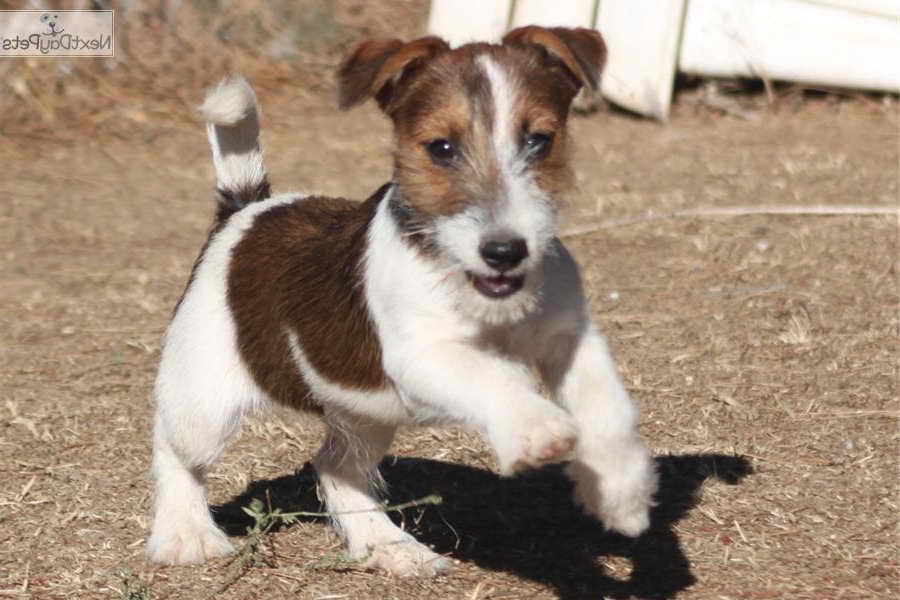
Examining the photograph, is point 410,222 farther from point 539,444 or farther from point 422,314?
point 539,444

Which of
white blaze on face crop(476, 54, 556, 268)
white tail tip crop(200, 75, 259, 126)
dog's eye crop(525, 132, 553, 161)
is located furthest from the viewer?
white tail tip crop(200, 75, 259, 126)

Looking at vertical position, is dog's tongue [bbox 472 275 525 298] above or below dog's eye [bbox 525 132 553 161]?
below

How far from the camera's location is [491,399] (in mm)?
3760

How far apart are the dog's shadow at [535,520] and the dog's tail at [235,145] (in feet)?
3.38

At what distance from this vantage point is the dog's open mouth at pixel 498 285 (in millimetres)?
3785

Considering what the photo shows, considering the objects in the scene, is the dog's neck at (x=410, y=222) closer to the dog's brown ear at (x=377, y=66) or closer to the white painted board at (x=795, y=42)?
the dog's brown ear at (x=377, y=66)

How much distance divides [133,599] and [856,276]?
418cm

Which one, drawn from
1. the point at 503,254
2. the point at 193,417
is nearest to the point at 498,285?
the point at 503,254

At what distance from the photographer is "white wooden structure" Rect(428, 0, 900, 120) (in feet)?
33.3

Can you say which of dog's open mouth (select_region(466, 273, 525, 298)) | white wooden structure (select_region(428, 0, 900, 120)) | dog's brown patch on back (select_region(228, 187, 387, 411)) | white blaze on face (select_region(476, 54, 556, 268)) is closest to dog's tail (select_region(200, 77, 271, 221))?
dog's brown patch on back (select_region(228, 187, 387, 411))

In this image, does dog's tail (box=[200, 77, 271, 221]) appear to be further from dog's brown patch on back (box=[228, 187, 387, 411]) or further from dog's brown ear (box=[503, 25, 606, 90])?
dog's brown ear (box=[503, 25, 606, 90])

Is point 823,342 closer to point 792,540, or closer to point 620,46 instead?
point 792,540

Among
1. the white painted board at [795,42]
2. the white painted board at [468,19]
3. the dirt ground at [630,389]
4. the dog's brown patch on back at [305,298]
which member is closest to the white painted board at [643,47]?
the white painted board at [795,42]

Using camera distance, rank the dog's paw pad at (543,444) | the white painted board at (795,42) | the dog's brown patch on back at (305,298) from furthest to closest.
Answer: the white painted board at (795,42) < the dog's brown patch on back at (305,298) < the dog's paw pad at (543,444)
